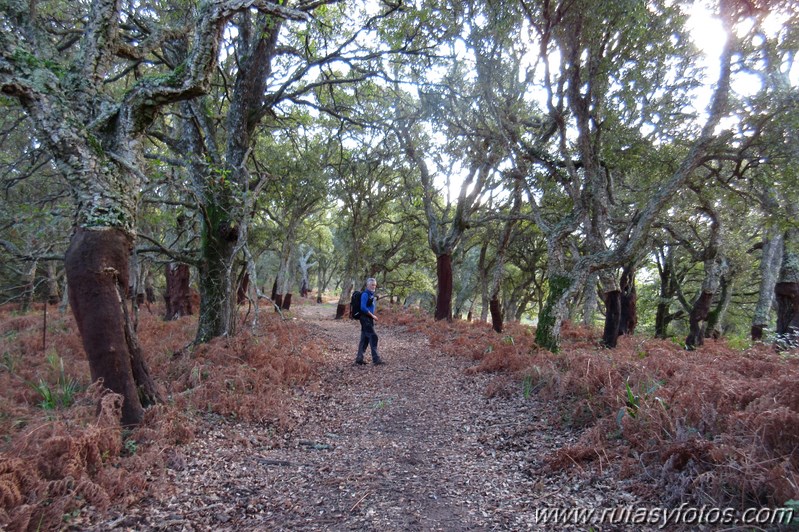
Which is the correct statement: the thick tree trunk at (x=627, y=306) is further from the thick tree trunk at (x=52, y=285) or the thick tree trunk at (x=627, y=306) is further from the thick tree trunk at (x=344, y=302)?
the thick tree trunk at (x=52, y=285)

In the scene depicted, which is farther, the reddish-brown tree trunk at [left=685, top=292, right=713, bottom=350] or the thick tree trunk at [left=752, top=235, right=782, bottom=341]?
the thick tree trunk at [left=752, top=235, right=782, bottom=341]

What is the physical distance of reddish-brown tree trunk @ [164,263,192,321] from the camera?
Answer: 13679 millimetres

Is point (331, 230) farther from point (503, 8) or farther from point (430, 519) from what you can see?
point (430, 519)

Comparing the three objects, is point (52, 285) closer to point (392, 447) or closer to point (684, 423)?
point (392, 447)

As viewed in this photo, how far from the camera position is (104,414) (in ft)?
12.8

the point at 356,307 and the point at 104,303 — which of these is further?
the point at 356,307

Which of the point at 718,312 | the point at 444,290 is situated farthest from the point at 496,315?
the point at 718,312

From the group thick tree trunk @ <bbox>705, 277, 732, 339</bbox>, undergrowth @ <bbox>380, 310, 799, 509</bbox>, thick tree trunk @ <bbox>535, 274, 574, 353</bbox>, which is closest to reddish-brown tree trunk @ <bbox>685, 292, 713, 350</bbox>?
thick tree trunk @ <bbox>705, 277, 732, 339</bbox>

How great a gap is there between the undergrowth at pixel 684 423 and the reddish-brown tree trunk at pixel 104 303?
492cm

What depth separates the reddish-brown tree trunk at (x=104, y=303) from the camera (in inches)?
156

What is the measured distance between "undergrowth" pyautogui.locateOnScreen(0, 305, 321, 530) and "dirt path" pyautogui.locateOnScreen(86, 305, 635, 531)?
0.32 meters

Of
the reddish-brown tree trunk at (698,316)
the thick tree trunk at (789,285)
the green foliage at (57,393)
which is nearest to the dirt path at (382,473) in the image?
the green foliage at (57,393)

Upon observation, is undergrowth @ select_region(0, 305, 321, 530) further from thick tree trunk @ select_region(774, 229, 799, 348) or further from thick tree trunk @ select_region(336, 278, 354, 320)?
thick tree trunk @ select_region(774, 229, 799, 348)

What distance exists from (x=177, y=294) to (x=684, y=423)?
48.6 ft
